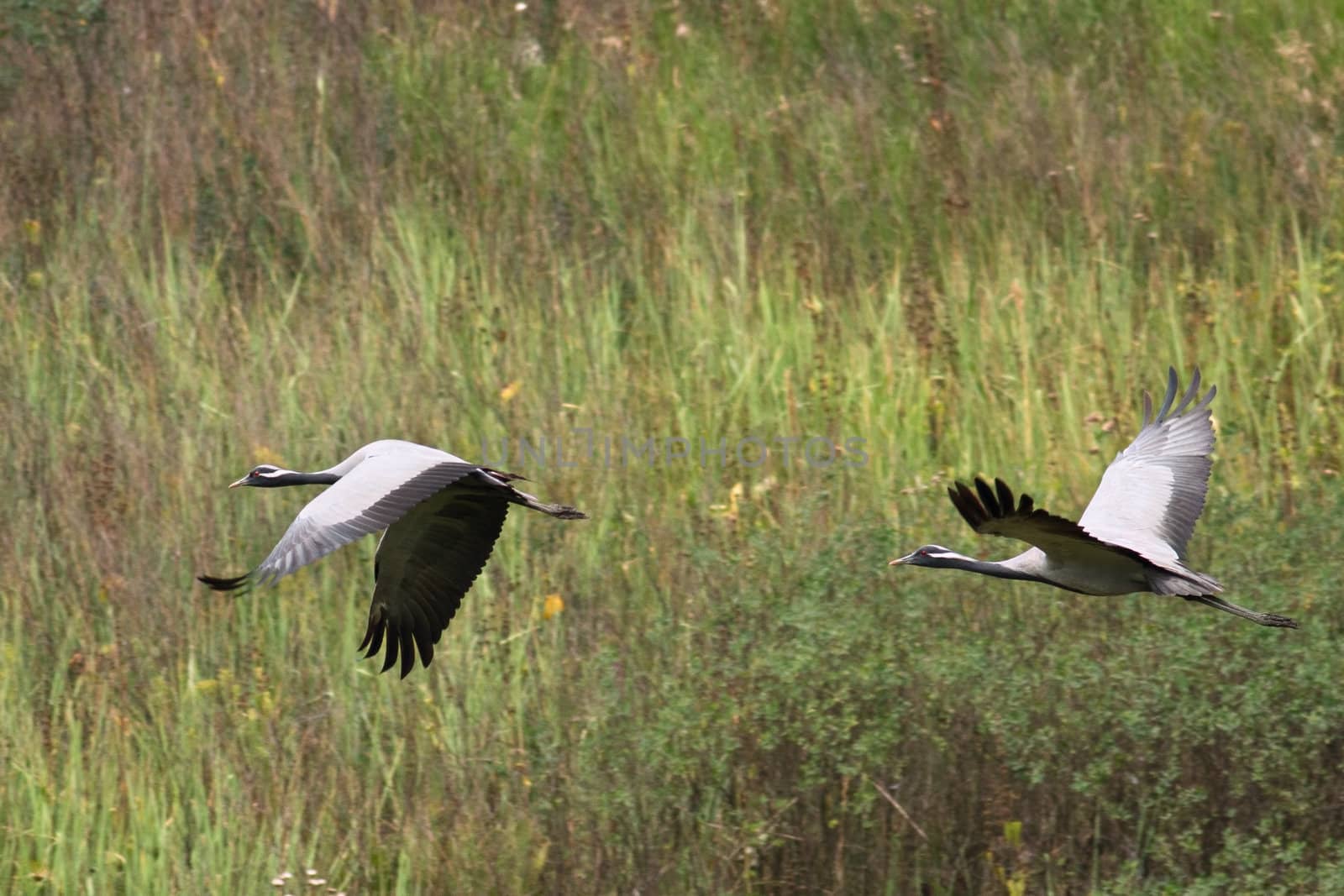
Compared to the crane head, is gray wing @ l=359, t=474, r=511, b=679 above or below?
below

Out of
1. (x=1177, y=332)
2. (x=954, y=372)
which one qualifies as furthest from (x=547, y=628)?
(x=1177, y=332)

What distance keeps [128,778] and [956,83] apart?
5.14 meters

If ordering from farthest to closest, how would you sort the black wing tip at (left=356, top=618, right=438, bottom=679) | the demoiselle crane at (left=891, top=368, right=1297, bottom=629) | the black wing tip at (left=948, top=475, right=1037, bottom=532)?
the black wing tip at (left=356, top=618, right=438, bottom=679) → the demoiselle crane at (left=891, top=368, right=1297, bottom=629) → the black wing tip at (left=948, top=475, right=1037, bottom=532)

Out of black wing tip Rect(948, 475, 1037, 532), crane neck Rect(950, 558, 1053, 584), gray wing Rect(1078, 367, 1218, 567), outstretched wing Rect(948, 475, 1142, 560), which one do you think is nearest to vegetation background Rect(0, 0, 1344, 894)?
gray wing Rect(1078, 367, 1218, 567)

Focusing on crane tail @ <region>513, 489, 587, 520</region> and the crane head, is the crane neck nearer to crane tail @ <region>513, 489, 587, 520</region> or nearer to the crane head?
the crane head

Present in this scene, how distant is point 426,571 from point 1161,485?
2100 millimetres

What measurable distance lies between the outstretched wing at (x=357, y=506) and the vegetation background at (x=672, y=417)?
934 mm

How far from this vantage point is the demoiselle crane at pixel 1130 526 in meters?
4.13

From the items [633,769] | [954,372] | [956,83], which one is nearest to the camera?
[633,769]

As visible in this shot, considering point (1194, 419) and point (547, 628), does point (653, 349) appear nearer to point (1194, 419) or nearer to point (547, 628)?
point (547, 628)

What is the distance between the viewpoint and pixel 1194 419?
5.55m

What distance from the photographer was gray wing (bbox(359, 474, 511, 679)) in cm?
544

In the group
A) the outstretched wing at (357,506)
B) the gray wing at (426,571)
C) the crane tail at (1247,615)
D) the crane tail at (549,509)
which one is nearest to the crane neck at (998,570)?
the crane tail at (1247,615)

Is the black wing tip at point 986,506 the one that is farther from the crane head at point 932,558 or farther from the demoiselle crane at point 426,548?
the demoiselle crane at point 426,548
